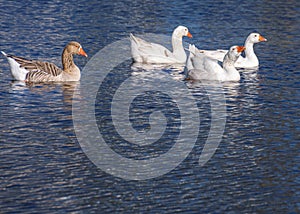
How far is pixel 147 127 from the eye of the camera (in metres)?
16.8

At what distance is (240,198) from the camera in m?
12.6

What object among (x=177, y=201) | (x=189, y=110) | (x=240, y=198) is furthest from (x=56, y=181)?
(x=189, y=110)

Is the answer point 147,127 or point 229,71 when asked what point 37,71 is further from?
point 229,71

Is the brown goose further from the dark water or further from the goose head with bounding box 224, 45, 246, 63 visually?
the goose head with bounding box 224, 45, 246, 63

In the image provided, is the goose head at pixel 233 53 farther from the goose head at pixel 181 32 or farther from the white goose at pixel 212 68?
the goose head at pixel 181 32

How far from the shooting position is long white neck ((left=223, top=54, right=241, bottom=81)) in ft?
71.2

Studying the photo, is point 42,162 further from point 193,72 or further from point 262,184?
point 193,72

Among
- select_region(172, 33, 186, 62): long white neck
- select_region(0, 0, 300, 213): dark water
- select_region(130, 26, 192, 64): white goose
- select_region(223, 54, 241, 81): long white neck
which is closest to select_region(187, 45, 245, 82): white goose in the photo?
select_region(223, 54, 241, 81): long white neck

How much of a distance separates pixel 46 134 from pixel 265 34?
1399 cm

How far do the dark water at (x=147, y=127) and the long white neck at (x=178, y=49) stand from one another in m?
1.52

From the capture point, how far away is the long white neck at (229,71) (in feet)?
71.2

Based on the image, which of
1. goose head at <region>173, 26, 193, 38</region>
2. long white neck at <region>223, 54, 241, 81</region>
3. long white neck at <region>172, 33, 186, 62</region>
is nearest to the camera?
long white neck at <region>223, 54, 241, 81</region>

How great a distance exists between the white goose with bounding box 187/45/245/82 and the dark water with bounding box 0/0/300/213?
51 centimetres

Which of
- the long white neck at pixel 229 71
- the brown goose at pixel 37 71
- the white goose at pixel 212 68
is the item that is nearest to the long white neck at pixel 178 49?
the white goose at pixel 212 68
